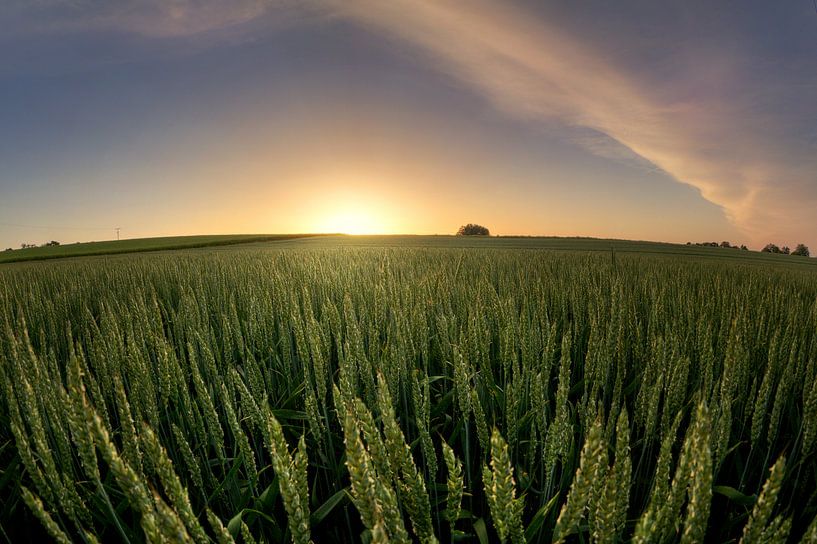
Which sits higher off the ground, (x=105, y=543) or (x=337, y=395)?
(x=337, y=395)

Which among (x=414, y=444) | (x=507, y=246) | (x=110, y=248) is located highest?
(x=507, y=246)

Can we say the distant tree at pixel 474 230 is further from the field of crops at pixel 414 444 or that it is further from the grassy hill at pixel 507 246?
the field of crops at pixel 414 444

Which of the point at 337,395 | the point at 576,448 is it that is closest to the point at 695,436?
the point at 337,395

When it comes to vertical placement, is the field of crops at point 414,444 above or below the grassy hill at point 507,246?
below

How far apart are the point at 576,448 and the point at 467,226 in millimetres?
84830

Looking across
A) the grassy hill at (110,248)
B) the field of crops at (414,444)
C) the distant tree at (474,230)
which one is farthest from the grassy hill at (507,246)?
the distant tree at (474,230)

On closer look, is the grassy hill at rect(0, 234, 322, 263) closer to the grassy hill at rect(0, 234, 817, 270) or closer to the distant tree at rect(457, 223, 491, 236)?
the grassy hill at rect(0, 234, 817, 270)

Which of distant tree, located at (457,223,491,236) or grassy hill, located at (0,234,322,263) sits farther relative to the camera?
distant tree, located at (457,223,491,236)

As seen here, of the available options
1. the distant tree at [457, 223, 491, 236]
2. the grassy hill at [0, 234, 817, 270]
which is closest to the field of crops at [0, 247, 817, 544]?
the grassy hill at [0, 234, 817, 270]

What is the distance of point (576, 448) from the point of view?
1.89 m

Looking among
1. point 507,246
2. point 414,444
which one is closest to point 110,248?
point 507,246

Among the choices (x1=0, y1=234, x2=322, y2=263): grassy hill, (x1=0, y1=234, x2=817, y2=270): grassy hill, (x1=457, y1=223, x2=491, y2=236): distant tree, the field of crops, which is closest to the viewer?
the field of crops

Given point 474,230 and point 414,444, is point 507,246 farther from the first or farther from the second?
point 474,230

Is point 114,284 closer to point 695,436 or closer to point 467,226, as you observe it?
point 695,436
